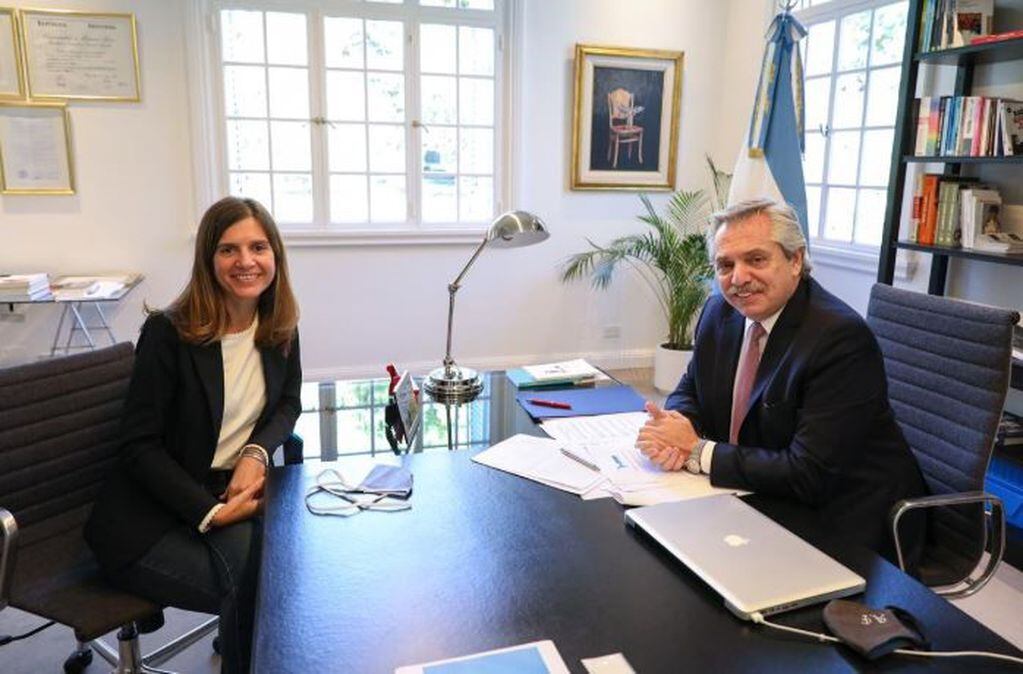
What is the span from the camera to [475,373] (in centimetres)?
215

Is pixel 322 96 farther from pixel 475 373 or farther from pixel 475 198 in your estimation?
pixel 475 373

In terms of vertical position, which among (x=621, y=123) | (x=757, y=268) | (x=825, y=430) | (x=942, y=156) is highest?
(x=621, y=123)

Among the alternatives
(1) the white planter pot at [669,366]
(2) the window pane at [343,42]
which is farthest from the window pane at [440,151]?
(1) the white planter pot at [669,366]

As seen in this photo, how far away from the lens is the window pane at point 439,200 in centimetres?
436

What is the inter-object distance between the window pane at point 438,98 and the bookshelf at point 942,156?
7.75 ft

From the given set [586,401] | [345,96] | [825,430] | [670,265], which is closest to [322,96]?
[345,96]

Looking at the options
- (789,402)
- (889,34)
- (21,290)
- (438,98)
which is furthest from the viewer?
(438,98)

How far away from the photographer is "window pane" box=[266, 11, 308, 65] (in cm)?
394

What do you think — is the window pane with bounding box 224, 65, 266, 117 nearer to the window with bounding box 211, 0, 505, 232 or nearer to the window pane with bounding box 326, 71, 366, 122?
the window with bounding box 211, 0, 505, 232

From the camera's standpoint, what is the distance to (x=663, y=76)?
14.8 ft

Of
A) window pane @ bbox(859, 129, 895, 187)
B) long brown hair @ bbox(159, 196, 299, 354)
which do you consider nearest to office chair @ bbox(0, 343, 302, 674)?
long brown hair @ bbox(159, 196, 299, 354)

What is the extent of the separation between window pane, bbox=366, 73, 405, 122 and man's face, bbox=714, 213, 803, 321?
3.06 meters

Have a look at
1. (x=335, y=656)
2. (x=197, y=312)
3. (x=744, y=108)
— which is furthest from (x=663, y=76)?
(x=335, y=656)

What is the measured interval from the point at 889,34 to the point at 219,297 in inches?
132
